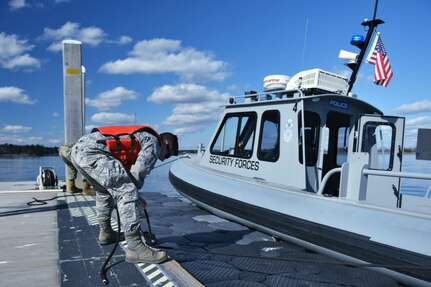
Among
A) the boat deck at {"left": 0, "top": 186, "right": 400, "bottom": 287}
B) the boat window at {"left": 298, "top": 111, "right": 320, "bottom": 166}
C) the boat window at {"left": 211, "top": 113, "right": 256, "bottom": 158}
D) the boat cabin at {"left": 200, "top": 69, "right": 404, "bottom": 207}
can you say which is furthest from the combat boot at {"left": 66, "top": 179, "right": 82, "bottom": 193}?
the boat window at {"left": 298, "top": 111, "right": 320, "bottom": 166}

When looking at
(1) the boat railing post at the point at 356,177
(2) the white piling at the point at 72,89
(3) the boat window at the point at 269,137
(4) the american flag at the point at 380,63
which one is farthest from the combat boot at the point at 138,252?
(4) the american flag at the point at 380,63

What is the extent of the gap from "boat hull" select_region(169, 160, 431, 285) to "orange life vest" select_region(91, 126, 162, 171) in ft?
5.75

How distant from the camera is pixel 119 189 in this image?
2957 millimetres

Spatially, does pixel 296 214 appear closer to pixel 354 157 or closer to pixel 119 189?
pixel 354 157

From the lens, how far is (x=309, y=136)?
504 centimetres

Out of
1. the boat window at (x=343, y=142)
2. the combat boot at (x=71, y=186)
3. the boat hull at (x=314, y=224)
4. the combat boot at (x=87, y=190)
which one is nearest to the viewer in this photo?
the boat hull at (x=314, y=224)

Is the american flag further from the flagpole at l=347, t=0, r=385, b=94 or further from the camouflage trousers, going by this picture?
the camouflage trousers

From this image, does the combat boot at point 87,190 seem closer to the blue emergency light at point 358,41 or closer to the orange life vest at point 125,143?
the orange life vest at point 125,143

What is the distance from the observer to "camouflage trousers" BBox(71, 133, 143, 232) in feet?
9.62

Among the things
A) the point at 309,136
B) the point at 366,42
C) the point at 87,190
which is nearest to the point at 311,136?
the point at 309,136

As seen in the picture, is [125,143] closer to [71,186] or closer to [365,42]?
[365,42]

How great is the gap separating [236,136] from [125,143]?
2899mm

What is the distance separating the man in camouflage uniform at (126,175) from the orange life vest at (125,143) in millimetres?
34

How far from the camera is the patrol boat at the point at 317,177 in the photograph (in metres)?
3.06
